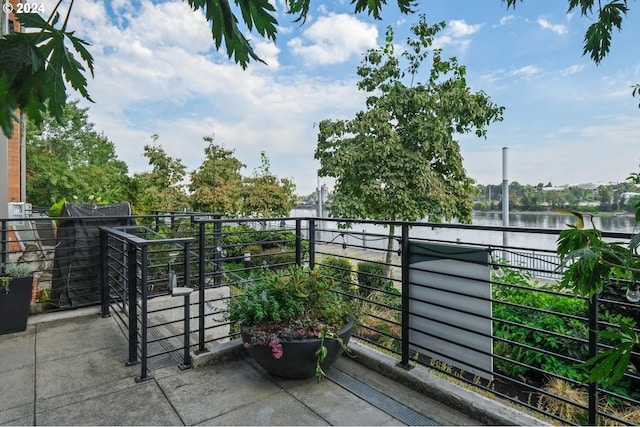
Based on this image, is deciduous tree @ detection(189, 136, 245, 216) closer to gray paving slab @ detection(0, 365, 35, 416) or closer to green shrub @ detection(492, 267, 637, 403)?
gray paving slab @ detection(0, 365, 35, 416)

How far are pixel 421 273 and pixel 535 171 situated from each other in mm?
8392

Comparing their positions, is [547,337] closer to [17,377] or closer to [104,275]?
[17,377]

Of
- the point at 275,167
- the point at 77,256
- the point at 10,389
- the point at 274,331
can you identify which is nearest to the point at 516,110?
the point at 275,167

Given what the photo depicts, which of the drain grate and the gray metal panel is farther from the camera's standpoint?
the gray metal panel

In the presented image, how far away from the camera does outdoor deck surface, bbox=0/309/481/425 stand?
6.56ft

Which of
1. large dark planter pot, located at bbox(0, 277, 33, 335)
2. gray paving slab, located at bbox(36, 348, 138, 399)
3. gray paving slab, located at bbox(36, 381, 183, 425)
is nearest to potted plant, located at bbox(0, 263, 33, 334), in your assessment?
large dark planter pot, located at bbox(0, 277, 33, 335)

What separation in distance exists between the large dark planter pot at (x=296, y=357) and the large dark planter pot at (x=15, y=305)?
2.22 meters

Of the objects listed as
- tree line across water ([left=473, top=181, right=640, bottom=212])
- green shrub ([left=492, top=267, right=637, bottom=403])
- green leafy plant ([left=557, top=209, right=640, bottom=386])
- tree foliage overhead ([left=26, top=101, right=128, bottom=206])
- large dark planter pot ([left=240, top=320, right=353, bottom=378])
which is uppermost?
tree foliage overhead ([left=26, top=101, right=128, bottom=206])

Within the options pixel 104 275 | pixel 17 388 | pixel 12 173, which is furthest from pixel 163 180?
Result: pixel 17 388

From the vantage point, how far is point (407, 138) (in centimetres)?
769

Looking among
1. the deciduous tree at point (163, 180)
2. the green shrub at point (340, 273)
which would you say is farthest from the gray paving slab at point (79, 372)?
the deciduous tree at point (163, 180)

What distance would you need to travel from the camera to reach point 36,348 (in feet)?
9.55

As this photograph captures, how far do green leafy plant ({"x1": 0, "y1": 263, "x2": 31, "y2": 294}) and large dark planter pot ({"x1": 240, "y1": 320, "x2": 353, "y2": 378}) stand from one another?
2.29 meters

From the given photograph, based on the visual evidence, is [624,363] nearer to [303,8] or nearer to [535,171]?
[303,8]
